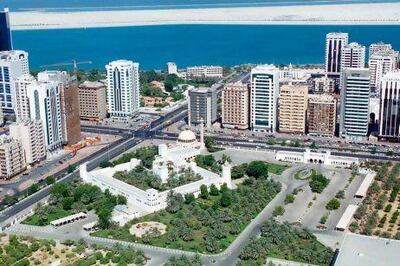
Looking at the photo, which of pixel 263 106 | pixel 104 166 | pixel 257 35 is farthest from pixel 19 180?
pixel 257 35

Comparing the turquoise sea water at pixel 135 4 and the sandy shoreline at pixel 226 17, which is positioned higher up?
the turquoise sea water at pixel 135 4

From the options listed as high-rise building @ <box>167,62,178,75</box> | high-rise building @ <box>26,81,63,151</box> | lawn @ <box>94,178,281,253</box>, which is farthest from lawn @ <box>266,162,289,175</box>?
high-rise building @ <box>167,62,178,75</box>

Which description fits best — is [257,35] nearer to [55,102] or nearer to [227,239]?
[55,102]

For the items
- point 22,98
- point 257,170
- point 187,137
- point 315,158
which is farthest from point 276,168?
point 22,98

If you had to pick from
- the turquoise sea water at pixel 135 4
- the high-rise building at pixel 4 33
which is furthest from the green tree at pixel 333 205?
the turquoise sea water at pixel 135 4

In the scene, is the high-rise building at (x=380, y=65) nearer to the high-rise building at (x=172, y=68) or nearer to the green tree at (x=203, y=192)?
the high-rise building at (x=172, y=68)

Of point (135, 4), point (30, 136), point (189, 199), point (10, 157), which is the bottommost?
point (189, 199)

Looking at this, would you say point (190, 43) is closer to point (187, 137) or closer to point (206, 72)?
point (206, 72)
